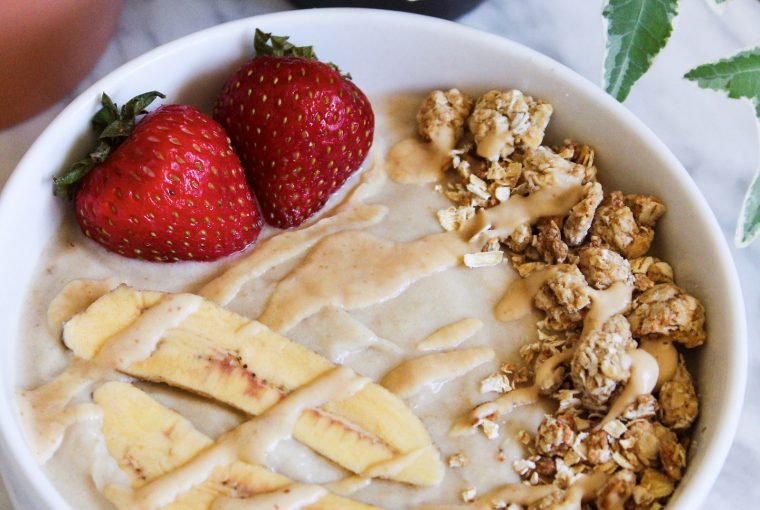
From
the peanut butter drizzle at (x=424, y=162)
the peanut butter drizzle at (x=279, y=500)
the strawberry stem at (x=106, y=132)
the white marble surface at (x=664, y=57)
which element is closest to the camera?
the peanut butter drizzle at (x=279, y=500)

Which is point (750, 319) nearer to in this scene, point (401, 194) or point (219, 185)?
point (401, 194)

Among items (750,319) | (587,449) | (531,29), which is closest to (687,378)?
(587,449)

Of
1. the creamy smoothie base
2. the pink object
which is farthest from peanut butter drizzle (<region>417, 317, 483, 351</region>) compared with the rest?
the pink object

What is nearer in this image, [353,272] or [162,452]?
[162,452]

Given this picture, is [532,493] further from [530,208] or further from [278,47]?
[278,47]

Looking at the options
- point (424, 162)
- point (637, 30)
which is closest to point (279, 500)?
point (424, 162)

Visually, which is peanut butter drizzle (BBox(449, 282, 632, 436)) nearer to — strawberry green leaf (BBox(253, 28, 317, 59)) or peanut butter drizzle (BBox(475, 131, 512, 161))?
peanut butter drizzle (BBox(475, 131, 512, 161))

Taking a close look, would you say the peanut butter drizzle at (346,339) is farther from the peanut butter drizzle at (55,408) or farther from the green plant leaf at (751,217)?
the green plant leaf at (751,217)

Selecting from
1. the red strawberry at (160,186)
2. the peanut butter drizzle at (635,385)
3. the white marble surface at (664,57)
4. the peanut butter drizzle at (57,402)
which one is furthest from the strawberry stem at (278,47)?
the peanut butter drizzle at (635,385)
